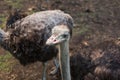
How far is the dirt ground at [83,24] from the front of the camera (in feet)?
15.3

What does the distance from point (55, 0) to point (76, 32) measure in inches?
50.6

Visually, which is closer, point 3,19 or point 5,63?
point 5,63

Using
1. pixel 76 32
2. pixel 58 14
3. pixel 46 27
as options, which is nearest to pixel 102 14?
pixel 76 32

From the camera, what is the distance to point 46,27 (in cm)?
393

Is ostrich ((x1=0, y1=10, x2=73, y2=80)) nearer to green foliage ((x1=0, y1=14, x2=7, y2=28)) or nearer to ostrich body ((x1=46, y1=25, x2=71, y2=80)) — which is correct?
ostrich body ((x1=46, y1=25, x2=71, y2=80))

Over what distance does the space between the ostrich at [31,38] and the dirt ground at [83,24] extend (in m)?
0.52

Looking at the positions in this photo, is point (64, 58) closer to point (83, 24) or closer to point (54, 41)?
point (54, 41)

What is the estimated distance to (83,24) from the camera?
5.85 metres

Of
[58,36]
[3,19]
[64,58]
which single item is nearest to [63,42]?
[58,36]

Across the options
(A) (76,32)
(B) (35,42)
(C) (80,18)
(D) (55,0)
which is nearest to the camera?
(B) (35,42)

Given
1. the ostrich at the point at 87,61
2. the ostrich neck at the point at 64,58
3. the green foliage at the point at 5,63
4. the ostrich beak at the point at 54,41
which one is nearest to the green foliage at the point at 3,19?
the green foliage at the point at 5,63

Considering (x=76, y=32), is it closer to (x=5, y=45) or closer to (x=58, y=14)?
(x=58, y=14)

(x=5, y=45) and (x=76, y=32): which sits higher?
(x=5, y=45)

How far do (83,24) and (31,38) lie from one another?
6.98 ft
